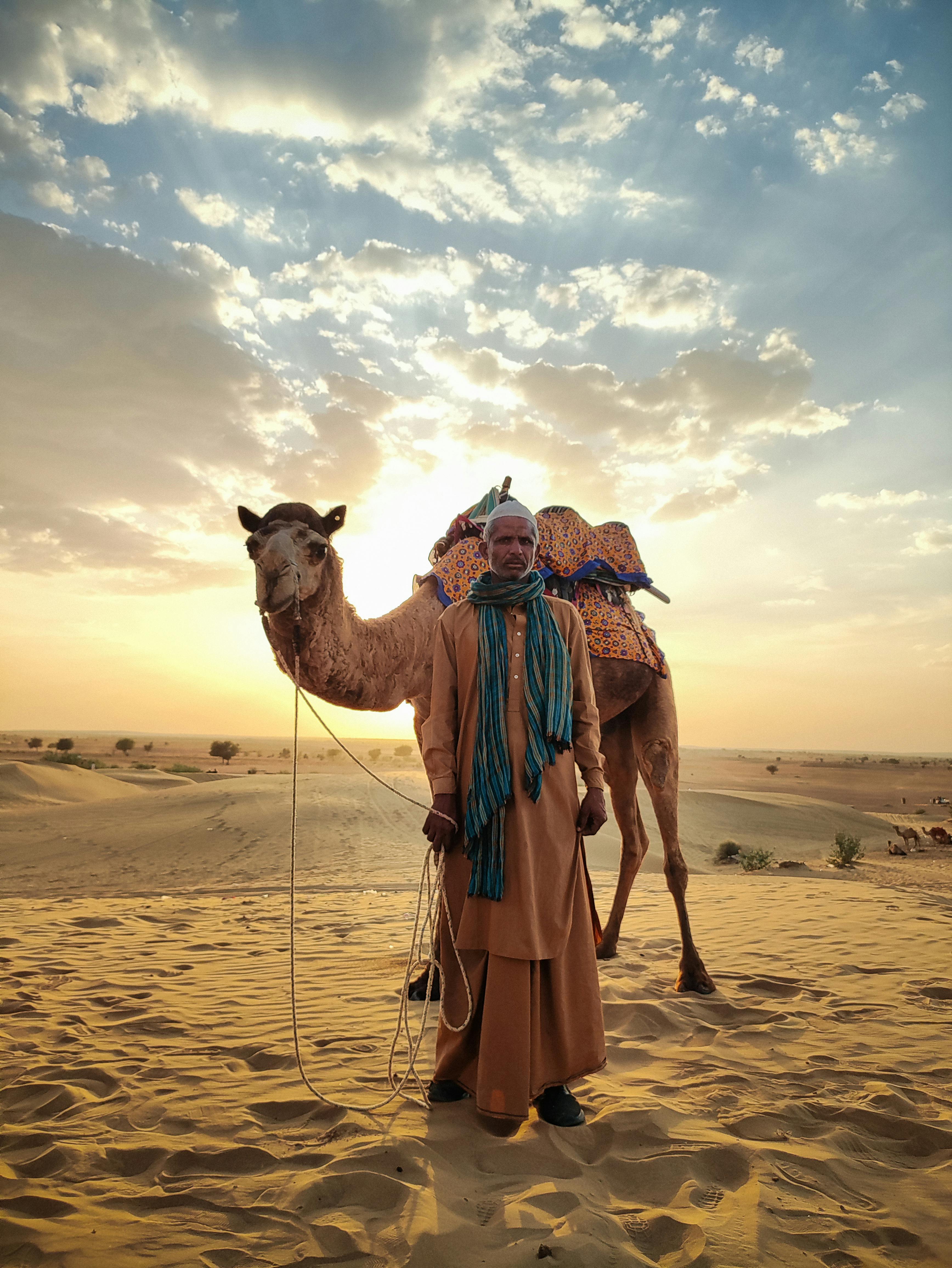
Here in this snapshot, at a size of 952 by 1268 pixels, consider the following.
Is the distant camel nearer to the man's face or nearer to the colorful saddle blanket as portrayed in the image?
the colorful saddle blanket

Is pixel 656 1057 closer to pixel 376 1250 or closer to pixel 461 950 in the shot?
pixel 461 950

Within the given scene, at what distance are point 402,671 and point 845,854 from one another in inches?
535

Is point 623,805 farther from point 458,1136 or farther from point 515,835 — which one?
point 458,1136

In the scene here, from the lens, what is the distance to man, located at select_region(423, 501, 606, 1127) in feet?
9.53

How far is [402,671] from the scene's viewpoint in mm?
4496

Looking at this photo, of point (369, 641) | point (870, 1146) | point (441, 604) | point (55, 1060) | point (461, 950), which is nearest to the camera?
point (870, 1146)

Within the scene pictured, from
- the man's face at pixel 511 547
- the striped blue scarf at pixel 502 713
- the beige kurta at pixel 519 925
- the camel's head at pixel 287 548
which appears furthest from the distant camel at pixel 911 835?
the camel's head at pixel 287 548

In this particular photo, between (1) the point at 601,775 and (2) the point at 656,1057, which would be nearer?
(1) the point at 601,775

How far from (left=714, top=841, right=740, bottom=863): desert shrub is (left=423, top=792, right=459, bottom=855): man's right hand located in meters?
16.3

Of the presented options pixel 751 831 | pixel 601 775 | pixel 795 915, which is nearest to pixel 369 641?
pixel 601 775

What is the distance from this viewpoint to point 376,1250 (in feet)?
6.86

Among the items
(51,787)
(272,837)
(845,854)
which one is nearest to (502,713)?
(272,837)

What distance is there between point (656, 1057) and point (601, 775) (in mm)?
1707

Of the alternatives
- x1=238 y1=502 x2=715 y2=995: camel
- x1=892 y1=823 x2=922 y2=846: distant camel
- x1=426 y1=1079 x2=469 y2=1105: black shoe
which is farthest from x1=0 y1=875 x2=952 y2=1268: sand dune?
x1=892 y1=823 x2=922 y2=846: distant camel
